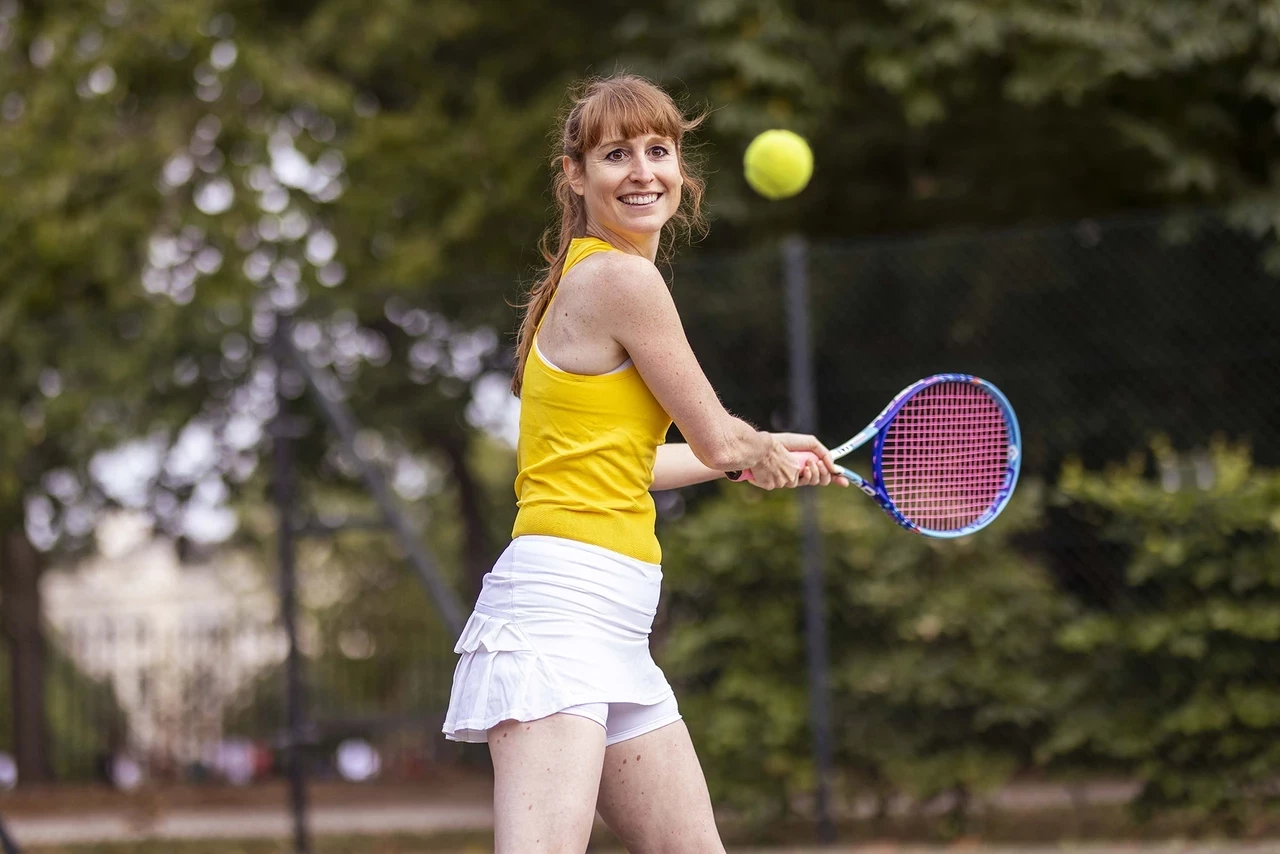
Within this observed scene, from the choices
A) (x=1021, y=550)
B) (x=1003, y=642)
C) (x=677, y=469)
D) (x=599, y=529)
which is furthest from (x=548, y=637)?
(x=1021, y=550)

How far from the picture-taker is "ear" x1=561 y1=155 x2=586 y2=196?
9.00 feet

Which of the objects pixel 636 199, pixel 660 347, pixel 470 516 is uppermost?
pixel 636 199

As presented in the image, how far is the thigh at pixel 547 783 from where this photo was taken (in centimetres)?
247

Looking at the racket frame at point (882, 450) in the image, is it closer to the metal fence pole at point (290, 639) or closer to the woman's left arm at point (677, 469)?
the woman's left arm at point (677, 469)

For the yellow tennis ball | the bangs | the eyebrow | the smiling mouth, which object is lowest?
the smiling mouth

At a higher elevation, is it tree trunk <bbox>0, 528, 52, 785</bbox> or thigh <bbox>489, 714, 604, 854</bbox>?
thigh <bbox>489, 714, 604, 854</bbox>

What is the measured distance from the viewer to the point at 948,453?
11.8 ft

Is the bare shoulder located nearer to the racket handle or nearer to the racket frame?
the racket handle

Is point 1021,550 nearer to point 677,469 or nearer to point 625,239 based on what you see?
point 677,469

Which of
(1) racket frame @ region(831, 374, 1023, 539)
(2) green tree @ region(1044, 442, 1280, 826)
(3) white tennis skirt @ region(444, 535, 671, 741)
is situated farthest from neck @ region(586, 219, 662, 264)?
(2) green tree @ region(1044, 442, 1280, 826)

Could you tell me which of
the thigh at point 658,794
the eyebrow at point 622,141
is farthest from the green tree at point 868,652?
the eyebrow at point 622,141

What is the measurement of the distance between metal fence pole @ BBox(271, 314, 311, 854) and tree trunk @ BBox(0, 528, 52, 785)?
3.19 meters

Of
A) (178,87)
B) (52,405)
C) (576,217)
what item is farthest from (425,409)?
(576,217)

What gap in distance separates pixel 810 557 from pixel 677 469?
355 cm
